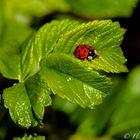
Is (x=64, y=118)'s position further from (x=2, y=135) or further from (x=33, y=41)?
(x=33, y=41)

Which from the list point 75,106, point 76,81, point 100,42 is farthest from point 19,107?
point 75,106

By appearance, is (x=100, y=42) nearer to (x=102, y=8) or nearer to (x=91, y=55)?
(x=91, y=55)

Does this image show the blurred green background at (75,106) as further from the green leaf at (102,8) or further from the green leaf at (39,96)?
the green leaf at (39,96)

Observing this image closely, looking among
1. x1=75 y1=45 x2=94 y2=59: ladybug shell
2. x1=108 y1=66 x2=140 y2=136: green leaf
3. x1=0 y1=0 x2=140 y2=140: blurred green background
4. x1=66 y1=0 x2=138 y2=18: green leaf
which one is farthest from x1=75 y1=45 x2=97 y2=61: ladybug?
x1=66 y1=0 x2=138 y2=18: green leaf

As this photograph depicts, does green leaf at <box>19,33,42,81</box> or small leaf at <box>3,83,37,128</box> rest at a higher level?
green leaf at <box>19,33,42,81</box>

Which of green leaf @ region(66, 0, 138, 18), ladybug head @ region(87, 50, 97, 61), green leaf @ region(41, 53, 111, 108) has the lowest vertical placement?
green leaf @ region(66, 0, 138, 18)

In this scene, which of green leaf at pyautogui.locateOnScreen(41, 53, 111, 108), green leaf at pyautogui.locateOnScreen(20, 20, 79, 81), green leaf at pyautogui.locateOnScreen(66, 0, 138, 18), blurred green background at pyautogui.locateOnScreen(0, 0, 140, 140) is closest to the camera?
green leaf at pyautogui.locateOnScreen(41, 53, 111, 108)

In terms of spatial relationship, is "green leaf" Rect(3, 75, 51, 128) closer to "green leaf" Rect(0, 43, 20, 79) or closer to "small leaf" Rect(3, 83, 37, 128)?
"small leaf" Rect(3, 83, 37, 128)
